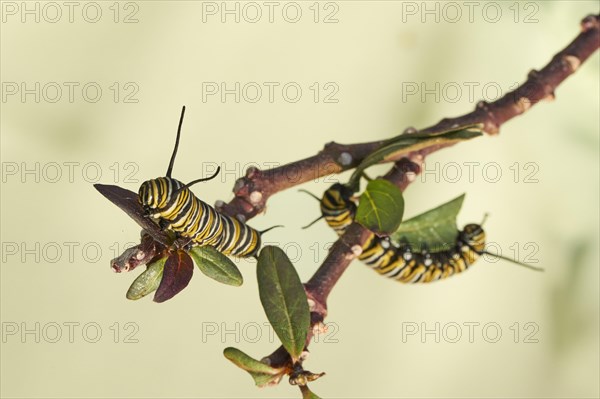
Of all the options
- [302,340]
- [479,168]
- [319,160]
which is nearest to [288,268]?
[302,340]

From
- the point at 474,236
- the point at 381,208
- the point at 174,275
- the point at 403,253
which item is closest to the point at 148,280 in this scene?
the point at 174,275

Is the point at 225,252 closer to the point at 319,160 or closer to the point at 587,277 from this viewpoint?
the point at 319,160

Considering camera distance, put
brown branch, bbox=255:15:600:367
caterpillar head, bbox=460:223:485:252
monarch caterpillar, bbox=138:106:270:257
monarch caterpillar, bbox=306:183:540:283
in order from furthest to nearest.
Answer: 1. caterpillar head, bbox=460:223:485:252
2. monarch caterpillar, bbox=306:183:540:283
3. brown branch, bbox=255:15:600:367
4. monarch caterpillar, bbox=138:106:270:257

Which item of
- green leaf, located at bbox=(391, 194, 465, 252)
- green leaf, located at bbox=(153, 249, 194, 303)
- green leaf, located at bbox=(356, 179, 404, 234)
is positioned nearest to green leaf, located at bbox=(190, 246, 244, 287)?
green leaf, located at bbox=(153, 249, 194, 303)

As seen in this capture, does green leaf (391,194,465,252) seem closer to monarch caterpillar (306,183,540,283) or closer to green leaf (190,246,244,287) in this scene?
monarch caterpillar (306,183,540,283)

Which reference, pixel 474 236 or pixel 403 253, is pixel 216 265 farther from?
A: pixel 474 236

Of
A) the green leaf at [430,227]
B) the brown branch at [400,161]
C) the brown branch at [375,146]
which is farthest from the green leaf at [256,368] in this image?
the green leaf at [430,227]

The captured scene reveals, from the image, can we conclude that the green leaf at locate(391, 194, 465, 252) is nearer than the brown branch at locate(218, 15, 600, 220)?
No
